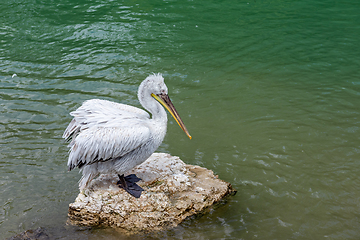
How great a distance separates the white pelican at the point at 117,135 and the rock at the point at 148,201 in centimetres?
13

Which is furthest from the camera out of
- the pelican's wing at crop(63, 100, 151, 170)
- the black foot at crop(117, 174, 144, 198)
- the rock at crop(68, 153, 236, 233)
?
the black foot at crop(117, 174, 144, 198)

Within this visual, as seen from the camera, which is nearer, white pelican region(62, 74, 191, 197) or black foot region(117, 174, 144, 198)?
white pelican region(62, 74, 191, 197)

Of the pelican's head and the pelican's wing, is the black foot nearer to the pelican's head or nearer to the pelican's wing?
the pelican's wing

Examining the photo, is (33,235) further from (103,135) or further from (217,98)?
(217,98)

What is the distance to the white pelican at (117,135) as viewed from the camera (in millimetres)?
3576

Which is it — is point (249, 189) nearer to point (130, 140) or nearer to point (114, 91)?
point (130, 140)

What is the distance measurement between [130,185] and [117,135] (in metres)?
0.71

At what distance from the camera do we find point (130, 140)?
3.59 m

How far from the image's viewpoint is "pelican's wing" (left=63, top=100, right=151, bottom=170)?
356 centimetres

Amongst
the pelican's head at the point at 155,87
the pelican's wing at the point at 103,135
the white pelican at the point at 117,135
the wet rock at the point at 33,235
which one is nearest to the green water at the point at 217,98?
the wet rock at the point at 33,235

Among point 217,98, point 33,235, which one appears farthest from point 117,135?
point 217,98

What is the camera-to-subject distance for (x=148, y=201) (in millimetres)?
3764

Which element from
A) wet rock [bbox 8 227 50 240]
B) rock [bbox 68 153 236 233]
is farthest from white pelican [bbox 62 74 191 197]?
wet rock [bbox 8 227 50 240]

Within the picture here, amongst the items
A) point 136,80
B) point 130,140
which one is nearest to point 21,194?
point 130,140
